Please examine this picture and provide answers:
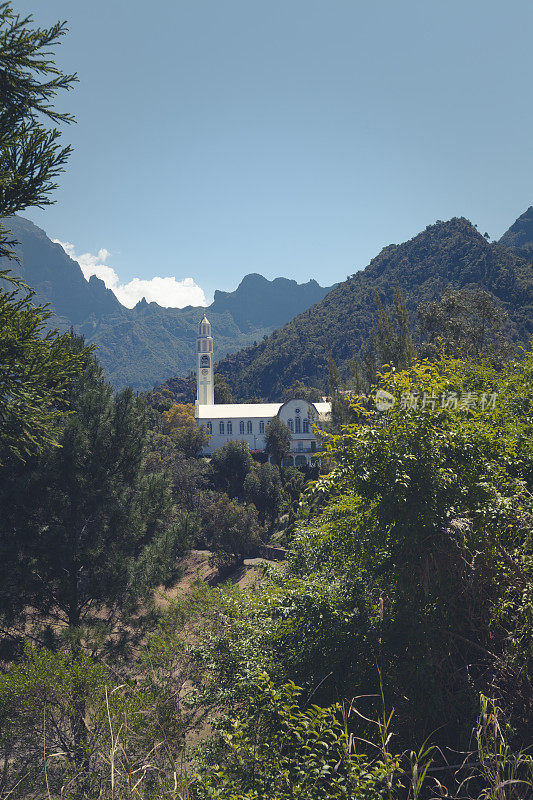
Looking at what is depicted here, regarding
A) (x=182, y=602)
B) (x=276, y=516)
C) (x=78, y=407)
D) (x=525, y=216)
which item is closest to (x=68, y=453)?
(x=78, y=407)

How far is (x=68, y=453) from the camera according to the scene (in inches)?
465

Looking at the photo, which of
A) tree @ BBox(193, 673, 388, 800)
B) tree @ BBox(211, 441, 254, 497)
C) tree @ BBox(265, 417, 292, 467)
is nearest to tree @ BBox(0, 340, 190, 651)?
tree @ BBox(193, 673, 388, 800)

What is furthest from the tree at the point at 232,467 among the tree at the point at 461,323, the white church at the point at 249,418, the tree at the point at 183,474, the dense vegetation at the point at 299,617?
the dense vegetation at the point at 299,617

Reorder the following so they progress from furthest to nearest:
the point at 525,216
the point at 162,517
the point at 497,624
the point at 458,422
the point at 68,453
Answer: the point at 525,216, the point at 162,517, the point at 68,453, the point at 458,422, the point at 497,624

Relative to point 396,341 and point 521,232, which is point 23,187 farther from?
point 521,232

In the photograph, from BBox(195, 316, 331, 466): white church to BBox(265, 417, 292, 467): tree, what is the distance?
252cm

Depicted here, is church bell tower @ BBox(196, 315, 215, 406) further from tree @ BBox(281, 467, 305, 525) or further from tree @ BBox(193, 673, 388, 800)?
tree @ BBox(193, 673, 388, 800)

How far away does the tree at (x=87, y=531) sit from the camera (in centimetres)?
1117

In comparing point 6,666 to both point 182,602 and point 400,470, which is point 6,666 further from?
point 400,470

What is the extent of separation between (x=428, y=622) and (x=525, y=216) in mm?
161888

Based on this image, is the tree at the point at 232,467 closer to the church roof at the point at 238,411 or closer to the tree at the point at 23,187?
the church roof at the point at 238,411

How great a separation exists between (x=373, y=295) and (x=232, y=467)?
251 ft

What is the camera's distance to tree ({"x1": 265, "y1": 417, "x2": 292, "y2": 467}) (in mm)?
43156

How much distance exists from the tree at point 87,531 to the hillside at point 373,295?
71881mm
